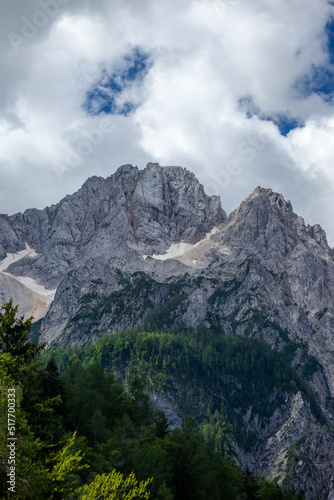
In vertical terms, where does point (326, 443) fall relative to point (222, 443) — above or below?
above

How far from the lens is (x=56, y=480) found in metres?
30.2

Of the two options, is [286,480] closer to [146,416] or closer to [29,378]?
[146,416]

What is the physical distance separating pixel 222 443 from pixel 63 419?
12988 cm

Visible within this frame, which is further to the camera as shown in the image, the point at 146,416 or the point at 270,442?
the point at 270,442

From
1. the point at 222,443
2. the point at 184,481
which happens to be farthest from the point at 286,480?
the point at 184,481

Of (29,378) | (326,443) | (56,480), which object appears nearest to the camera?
(56,480)

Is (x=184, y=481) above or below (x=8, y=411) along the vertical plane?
below

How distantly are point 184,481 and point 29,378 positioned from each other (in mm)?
41529

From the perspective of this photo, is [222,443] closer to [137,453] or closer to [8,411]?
[137,453]

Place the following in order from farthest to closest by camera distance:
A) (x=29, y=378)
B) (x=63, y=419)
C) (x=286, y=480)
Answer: (x=286, y=480)
(x=63, y=419)
(x=29, y=378)

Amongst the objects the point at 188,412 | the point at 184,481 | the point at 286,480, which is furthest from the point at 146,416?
the point at 188,412

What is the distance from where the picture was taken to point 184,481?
226 ft

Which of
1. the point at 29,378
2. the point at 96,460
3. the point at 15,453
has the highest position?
the point at 29,378

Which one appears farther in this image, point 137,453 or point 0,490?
point 137,453
